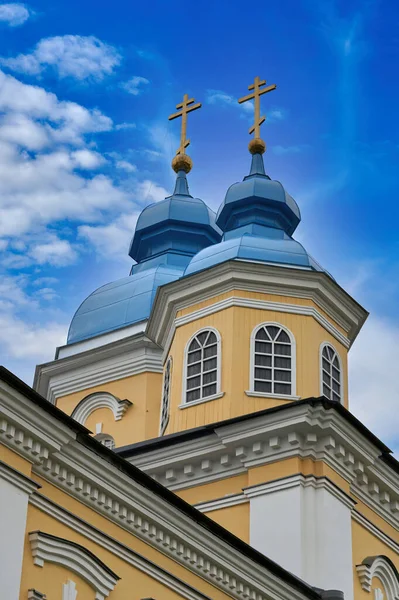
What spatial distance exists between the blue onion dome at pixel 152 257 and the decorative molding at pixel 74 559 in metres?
14.8

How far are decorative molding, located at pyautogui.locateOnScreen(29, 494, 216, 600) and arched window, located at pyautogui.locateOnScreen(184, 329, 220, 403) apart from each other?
7120 mm

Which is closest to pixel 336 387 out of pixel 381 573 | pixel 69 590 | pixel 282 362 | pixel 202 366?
pixel 282 362

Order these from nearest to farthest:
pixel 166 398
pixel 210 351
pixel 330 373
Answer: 1. pixel 210 351
2. pixel 330 373
3. pixel 166 398

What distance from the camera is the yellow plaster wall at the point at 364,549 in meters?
19.0

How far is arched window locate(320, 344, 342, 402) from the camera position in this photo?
22.2 m

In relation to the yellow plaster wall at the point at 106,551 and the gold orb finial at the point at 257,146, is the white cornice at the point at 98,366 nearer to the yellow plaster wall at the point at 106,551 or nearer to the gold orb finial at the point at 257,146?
the gold orb finial at the point at 257,146

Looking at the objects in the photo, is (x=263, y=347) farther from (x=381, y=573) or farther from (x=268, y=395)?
(x=381, y=573)

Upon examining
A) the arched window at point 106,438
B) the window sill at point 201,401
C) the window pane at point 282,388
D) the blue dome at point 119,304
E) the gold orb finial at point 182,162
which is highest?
the gold orb finial at point 182,162

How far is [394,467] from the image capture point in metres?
20.4

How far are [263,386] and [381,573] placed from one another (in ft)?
12.2

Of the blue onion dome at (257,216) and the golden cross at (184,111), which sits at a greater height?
the golden cross at (184,111)

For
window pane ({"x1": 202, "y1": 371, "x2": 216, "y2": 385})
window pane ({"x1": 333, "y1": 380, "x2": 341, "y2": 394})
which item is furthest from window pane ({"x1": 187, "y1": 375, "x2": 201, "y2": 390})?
window pane ({"x1": 333, "y1": 380, "x2": 341, "y2": 394})

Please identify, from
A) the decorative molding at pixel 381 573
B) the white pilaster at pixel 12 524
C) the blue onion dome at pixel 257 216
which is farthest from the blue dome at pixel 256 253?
the white pilaster at pixel 12 524

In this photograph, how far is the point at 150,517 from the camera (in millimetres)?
14633
